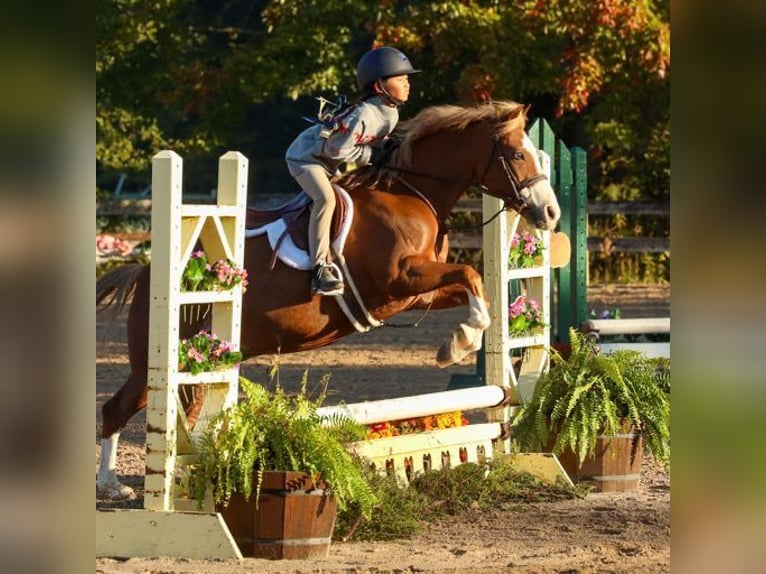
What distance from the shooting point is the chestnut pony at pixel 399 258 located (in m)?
5.90

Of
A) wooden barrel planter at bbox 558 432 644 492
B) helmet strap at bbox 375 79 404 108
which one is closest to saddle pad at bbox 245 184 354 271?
helmet strap at bbox 375 79 404 108

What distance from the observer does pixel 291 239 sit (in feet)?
20.2

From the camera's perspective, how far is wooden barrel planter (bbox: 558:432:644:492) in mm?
6371

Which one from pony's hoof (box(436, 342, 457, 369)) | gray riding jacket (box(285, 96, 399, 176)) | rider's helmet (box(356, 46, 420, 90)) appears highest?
rider's helmet (box(356, 46, 420, 90))

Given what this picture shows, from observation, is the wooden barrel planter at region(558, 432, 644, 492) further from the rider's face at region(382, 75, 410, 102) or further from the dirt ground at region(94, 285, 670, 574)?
the rider's face at region(382, 75, 410, 102)

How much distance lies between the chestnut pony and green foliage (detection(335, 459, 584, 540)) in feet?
1.91

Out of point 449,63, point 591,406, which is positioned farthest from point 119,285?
point 449,63

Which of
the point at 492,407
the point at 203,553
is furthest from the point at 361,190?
the point at 203,553

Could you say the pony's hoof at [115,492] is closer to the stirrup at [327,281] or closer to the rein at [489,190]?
the stirrup at [327,281]

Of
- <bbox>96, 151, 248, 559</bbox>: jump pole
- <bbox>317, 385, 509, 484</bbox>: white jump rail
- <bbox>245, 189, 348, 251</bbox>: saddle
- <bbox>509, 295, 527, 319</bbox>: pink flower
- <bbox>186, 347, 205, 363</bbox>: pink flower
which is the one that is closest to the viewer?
<bbox>96, 151, 248, 559</bbox>: jump pole

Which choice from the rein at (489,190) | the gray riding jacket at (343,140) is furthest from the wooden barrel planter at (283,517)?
the rein at (489,190)

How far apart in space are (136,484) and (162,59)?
547 inches
